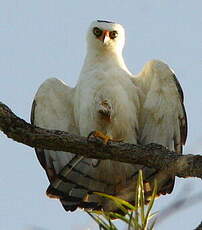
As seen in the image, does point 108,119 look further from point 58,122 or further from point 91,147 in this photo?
point 91,147

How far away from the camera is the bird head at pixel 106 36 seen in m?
7.91

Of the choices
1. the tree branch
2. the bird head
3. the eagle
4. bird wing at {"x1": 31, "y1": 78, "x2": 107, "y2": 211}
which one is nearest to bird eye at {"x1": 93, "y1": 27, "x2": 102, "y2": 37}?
the bird head

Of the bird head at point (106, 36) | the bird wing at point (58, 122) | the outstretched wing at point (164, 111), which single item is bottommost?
the bird wing at point (58, 122)

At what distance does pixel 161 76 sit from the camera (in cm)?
698

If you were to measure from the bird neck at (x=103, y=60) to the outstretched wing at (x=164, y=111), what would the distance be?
22.2 inches

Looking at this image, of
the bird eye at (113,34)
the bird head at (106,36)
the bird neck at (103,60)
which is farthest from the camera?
the bird eye at (113,34)

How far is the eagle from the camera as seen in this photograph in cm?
692

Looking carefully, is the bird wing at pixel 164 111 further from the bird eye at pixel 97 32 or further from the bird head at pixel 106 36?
the bird eye at pixel 97 32

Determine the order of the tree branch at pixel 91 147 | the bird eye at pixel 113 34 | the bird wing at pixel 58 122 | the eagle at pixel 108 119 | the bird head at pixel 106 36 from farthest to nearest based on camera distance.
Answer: the bird eye at pixel 113 34 → the bird head at pixel 106 36 → the bird wing at pixel 58 122 → the eagle at pixel 108 119 → the tree branch at pixel 91 147

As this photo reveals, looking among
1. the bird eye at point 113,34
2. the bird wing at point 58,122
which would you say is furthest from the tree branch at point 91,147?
the bird eye at point 113,34

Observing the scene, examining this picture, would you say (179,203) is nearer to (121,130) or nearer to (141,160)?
(141,160)

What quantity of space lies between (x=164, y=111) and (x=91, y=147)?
2.07m

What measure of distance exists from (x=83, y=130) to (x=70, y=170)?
0.51m

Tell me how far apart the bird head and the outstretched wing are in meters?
1.02
